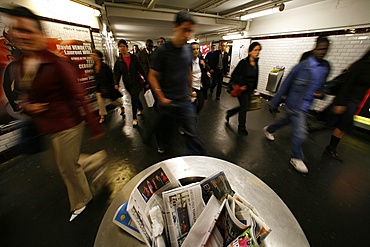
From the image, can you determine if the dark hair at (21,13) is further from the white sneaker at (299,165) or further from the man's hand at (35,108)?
the white sneaker at (299,165)

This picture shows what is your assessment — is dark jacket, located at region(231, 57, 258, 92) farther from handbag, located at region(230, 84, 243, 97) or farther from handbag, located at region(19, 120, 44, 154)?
handbag, located at region(19, 120, 44, 154)

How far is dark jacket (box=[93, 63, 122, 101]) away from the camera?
291 centimetres

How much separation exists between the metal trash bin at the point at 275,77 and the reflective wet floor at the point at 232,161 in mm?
2450

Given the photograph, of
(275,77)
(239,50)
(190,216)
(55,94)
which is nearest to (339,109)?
(190,216)

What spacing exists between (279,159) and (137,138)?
2.35 meters

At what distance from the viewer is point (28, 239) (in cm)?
133

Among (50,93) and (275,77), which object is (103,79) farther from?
(275,77)

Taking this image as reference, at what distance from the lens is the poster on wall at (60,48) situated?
81.7 inches

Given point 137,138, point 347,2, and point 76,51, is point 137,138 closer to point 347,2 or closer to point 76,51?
point 76,51

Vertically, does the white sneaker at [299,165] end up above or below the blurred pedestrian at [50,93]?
below

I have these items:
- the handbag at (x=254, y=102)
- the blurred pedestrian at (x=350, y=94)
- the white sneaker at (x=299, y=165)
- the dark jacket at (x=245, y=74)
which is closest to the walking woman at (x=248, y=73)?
the dark jacket at (x=245, y=74)

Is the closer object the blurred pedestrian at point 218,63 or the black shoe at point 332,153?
the black shoe at point 332,153

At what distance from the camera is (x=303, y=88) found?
1877 millimetres

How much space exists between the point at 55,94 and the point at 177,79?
1.00 m
